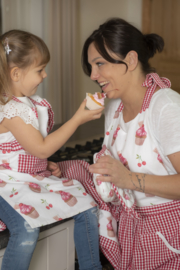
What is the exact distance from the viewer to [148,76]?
1.30 metres

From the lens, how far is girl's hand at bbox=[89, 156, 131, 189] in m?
1.13

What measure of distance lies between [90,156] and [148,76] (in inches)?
25.0

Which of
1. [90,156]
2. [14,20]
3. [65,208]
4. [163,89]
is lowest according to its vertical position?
[90,156]

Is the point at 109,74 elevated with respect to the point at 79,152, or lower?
elevated

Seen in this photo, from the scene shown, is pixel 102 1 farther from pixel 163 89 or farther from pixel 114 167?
pixel 114 167

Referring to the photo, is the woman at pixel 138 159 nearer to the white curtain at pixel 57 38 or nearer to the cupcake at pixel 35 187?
the cupcake at pixel 35 187

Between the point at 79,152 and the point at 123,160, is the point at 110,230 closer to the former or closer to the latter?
the point at 123,160

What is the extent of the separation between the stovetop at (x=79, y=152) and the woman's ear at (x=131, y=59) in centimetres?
60

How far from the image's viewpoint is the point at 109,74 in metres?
1.30

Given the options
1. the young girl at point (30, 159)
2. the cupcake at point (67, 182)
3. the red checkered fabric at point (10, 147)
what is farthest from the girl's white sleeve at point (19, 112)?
the cupcake at point (67, 182)

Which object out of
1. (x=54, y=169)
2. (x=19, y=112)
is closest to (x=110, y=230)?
(x=54, y=169)

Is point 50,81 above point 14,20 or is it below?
below

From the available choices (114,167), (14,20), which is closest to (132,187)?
(114,167)

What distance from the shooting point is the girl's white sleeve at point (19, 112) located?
110 centimetres
